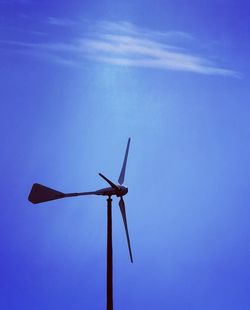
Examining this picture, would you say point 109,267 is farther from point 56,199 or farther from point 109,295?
point 56,199

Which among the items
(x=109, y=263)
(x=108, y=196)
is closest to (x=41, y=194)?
(x=108, y=196)

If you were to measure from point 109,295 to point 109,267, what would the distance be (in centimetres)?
187

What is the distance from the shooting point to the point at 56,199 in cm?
4431

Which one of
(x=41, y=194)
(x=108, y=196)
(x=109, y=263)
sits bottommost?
(x=109, y=263)

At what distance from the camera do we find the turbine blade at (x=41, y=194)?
44.6 metres

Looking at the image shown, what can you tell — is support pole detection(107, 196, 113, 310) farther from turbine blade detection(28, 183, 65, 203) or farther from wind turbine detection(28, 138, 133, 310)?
turbine blade detection(28, 183, 65, 203)

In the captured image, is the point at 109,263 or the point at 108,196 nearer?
the point at 109,263

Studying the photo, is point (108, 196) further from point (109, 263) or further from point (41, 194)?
point (41, 194)

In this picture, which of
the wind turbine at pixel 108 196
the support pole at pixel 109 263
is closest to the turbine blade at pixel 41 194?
the wind turbine at pixel 108 196

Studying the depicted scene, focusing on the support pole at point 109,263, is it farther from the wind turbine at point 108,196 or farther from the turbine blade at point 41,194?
the turbine blade at point 41,194

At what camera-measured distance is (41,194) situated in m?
45.0

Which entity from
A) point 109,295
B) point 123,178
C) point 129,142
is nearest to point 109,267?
point 109,295

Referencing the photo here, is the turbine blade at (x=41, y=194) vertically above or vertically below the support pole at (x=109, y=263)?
above

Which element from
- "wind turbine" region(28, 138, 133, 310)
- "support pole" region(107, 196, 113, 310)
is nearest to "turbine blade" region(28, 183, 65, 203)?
"wind turbine" region(28, 138, 133, 310)
